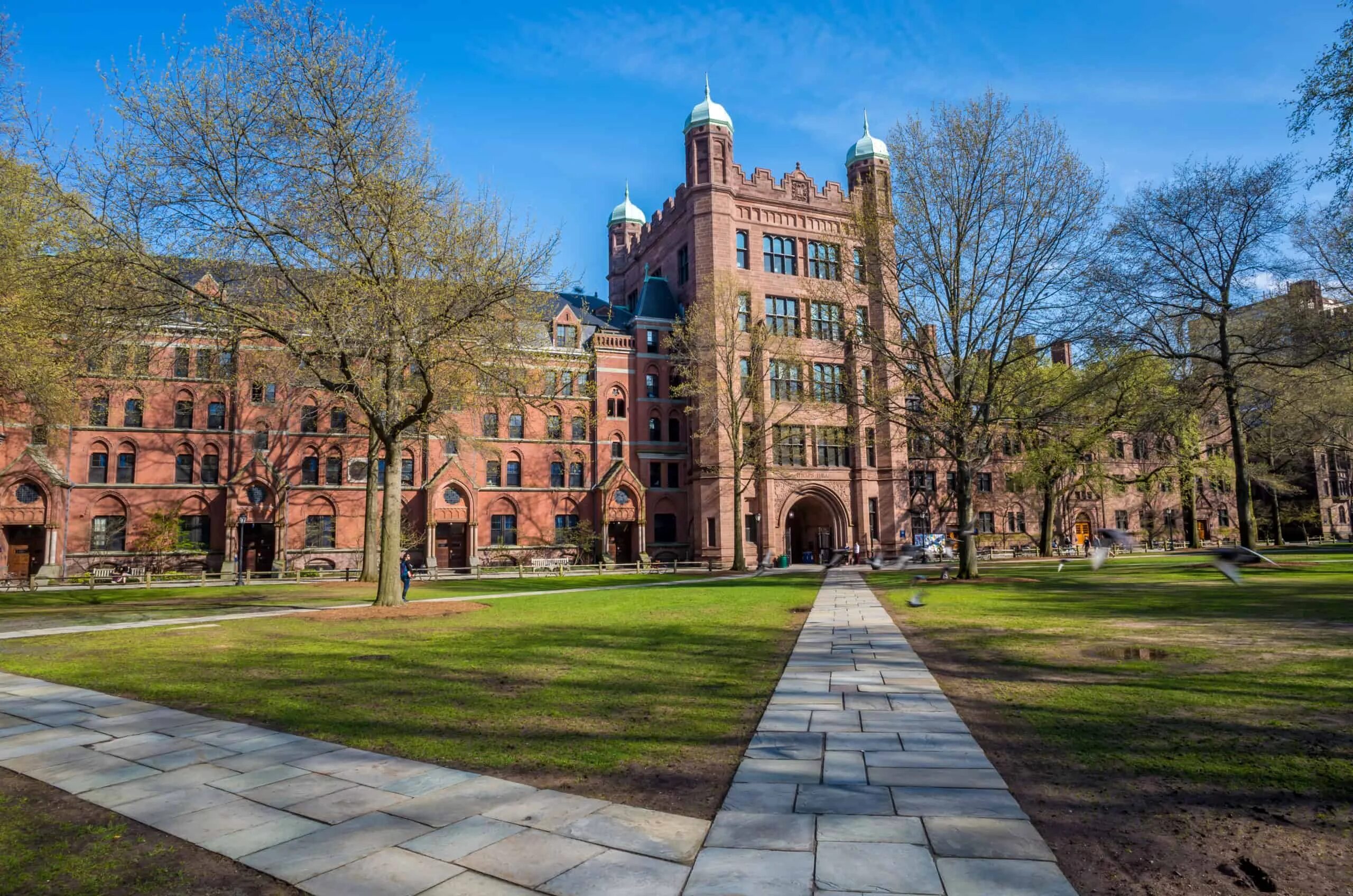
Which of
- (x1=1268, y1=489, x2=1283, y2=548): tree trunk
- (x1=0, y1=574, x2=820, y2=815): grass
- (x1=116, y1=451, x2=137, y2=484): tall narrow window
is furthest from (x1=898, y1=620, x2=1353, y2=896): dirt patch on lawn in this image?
(x1=1268, y1=489, x2=1283, y2=548): tree trunk

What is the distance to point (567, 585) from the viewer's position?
30641 mm

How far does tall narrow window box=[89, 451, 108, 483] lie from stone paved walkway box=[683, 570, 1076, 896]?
150ft

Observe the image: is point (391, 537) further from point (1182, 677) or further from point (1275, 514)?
point (1275, 514)

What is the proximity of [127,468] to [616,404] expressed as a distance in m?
28.0

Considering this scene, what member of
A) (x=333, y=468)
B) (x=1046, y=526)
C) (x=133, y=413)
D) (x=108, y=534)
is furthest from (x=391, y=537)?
(x=1046, y=526)

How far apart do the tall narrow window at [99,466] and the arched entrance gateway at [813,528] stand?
39068 millimetres

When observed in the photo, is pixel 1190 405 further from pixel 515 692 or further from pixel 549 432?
pixel 549 432

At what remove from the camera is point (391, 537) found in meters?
19.4

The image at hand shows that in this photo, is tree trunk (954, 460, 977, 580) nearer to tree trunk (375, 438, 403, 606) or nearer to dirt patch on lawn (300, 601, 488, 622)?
dirt patch on lawn (300, 601, 488, 622)

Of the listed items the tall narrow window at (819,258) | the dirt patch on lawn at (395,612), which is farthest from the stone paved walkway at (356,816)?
the tall narrow window at (819,258)

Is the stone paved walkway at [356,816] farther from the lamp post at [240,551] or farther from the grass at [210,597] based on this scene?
the lamp post at [240,551]

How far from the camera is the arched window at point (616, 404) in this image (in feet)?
160

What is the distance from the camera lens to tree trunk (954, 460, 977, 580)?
25531 millimetres

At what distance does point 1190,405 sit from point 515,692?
29261mm
